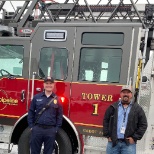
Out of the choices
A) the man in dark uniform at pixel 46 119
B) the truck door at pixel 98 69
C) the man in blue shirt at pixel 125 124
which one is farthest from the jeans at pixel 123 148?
the man in dark uniform at pixel 46 119

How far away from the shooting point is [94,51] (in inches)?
206

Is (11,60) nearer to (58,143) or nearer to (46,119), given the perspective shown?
(46,119)

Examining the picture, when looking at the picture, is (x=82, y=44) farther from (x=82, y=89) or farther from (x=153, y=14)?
(x=153, y=14)

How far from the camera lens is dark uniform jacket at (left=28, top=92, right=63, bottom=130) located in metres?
4.94

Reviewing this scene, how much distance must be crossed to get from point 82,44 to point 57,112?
118cm

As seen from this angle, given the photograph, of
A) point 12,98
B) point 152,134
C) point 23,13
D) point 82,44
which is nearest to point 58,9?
point 23,13

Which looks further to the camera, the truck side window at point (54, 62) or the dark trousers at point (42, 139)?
the truck side window at point (54, 62)

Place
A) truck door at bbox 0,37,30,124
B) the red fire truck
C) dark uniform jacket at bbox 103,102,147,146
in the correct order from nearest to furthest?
dark uniform jacket at bbox 103,102,147,146, the red fire truck, truck door at bbox 0,37,30,124

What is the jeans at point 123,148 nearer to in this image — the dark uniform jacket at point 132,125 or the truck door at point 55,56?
the dark uniform jacket at point 132,125

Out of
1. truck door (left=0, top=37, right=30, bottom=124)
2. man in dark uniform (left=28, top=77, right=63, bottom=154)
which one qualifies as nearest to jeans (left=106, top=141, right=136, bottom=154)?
man in dark uniform (left=28, top=77, right=63, bottom=154)

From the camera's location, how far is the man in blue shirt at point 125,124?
445 cm

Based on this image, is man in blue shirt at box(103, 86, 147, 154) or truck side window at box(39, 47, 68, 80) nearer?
man in blue shirt at box(103, 86, 147, 154)

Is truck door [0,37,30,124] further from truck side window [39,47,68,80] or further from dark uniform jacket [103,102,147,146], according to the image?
dark uniform jacket [103,102,147,146]

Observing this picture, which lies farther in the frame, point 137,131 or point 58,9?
point 58,9
